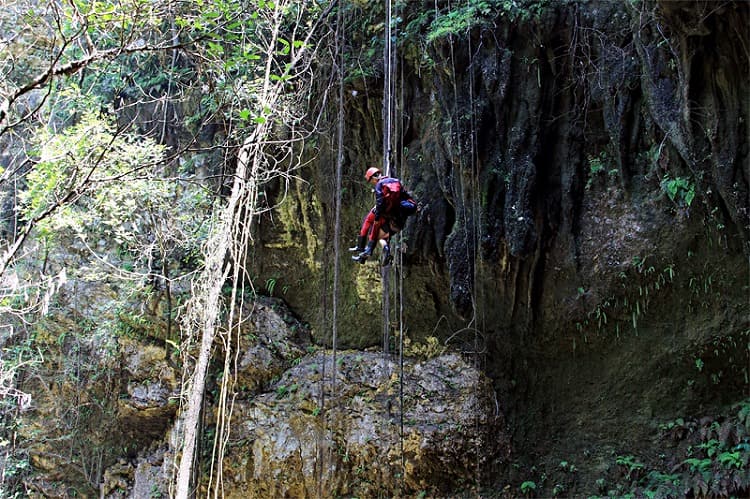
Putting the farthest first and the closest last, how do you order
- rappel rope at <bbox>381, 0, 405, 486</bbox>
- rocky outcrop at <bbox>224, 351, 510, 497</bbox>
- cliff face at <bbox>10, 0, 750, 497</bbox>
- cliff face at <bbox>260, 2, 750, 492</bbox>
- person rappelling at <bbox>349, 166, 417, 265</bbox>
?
1. rocky outcrop at <bbox>224, 351, 510, 497</bbox>
2. cliff face at <bbox>260, 2, 750, 492</bbox>
3. cliff face at <bbox>10, 0, 750, 497</bbox>
4. rappel rope at <bbox>381, 0, 405, 486</bbox>
5. person rappelling at <bbox>349, 166, 417, 265</bbox>

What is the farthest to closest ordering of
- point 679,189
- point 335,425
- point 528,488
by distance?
point 335,425 < point 528,488 < point 679,189

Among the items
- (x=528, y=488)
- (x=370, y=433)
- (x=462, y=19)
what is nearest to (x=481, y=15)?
(x=462, y=19)

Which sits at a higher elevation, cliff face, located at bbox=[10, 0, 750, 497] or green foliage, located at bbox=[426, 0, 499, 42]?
green foliage, located at bbox=[426, 0, 499, 42]

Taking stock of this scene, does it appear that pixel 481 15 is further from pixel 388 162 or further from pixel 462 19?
pixel 388 162

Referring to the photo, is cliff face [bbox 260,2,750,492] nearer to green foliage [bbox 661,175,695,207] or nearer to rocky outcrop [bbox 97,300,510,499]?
green foliage [bbox 661,175,695,207]

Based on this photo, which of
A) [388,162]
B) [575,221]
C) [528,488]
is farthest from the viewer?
[575,221]

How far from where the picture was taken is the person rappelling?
190 inches

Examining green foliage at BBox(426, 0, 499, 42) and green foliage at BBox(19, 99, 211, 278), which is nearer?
green foliage at BBox(19, 99, 211, 278)

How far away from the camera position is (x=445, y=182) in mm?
6992

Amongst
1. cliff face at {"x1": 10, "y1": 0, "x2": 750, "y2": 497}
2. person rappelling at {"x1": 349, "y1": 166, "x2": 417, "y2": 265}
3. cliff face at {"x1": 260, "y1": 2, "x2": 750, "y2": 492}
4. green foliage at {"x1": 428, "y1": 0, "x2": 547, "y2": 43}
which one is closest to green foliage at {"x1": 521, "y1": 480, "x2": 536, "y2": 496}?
cliff face at {"x1": 10, "y1": 0, "x2": 750, "y2": 497}

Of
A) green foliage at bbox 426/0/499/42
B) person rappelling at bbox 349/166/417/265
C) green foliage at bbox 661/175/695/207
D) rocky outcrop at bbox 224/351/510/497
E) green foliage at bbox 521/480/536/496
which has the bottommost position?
green foliage at bbox 521/480/536/496

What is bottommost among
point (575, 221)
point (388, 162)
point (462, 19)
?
point (388, 162)

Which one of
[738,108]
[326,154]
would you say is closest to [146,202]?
[326,154]

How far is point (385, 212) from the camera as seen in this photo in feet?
16.2
